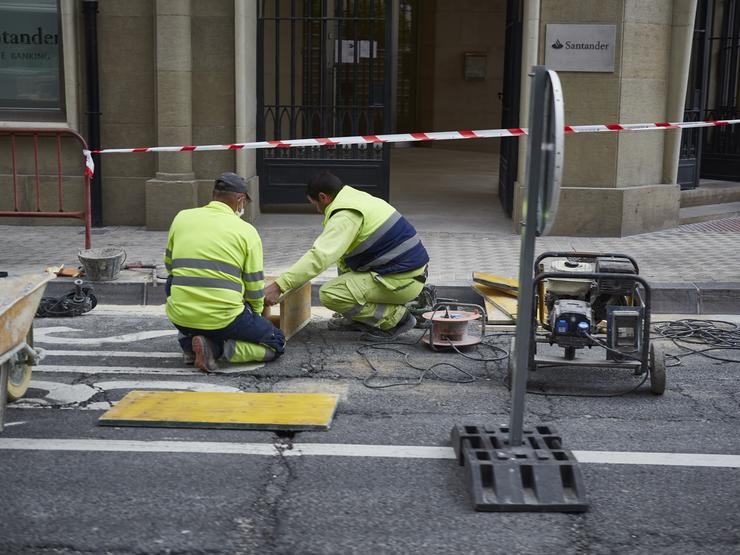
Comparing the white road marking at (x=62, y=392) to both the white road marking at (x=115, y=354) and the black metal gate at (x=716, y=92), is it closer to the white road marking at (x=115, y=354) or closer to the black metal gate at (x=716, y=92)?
the white road marking at (x=115, y=354)

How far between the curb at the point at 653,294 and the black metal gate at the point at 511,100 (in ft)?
12.7

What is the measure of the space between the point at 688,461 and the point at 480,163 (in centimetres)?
1555

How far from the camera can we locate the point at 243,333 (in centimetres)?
710

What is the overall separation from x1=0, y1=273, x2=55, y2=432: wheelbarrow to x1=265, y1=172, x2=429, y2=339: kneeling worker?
6.91 ft

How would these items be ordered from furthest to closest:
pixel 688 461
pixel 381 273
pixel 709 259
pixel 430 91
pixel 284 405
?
pixel 430 91
pixel 709 259
pixel 381 273
pixel 284 405
pixel 688 461

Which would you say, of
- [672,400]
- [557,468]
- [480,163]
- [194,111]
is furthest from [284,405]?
[480,163]

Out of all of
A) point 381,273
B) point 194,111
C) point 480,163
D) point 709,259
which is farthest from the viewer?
point 480,163

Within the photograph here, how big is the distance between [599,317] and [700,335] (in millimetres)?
1368

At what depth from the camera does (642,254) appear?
11039 millimetres

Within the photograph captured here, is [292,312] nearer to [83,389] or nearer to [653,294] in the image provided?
[83,389]

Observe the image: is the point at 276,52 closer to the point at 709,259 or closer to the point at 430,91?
the point at 709,259

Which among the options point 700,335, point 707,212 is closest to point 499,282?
point 700,335

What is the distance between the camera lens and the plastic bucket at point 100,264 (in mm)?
9367

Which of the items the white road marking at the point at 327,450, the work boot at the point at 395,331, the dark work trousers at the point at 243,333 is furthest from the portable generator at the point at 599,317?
the dark work trousers at the point at 243,333
